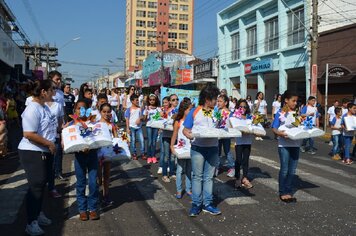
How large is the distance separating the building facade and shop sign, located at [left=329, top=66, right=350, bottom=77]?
Answer: 10.1ft

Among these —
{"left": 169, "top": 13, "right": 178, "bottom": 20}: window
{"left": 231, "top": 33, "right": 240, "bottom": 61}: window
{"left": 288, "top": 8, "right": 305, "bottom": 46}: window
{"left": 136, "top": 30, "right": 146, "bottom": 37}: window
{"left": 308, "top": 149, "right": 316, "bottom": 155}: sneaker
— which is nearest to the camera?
{"left": 308, "top": 149, "right": 316, "bottom": 155}: sneaker

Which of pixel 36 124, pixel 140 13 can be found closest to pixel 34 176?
pixel 36 124

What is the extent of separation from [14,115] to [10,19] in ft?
72.5

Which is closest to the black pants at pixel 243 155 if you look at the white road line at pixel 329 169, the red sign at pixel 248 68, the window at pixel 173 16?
the white road line at pixel 329 169

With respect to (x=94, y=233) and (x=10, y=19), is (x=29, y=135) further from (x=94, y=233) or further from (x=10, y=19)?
(x=10, y=19)

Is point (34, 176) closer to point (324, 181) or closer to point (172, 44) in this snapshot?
point (324, 181)

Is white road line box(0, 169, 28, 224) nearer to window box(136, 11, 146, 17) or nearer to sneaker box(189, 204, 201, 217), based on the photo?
sneaker box(189, 204, 201, 217)

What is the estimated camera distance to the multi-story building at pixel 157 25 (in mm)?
135625

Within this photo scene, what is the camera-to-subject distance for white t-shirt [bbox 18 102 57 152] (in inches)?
193

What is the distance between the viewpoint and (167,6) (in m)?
137

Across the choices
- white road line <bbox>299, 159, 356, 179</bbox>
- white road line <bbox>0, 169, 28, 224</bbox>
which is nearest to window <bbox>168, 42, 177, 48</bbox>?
white road line <bbox>299, 159, 356, 179</bbox>

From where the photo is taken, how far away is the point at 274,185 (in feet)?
26.4

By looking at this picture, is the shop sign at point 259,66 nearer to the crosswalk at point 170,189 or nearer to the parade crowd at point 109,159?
the crosswalk at point 170,189

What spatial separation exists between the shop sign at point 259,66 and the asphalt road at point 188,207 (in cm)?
2123
